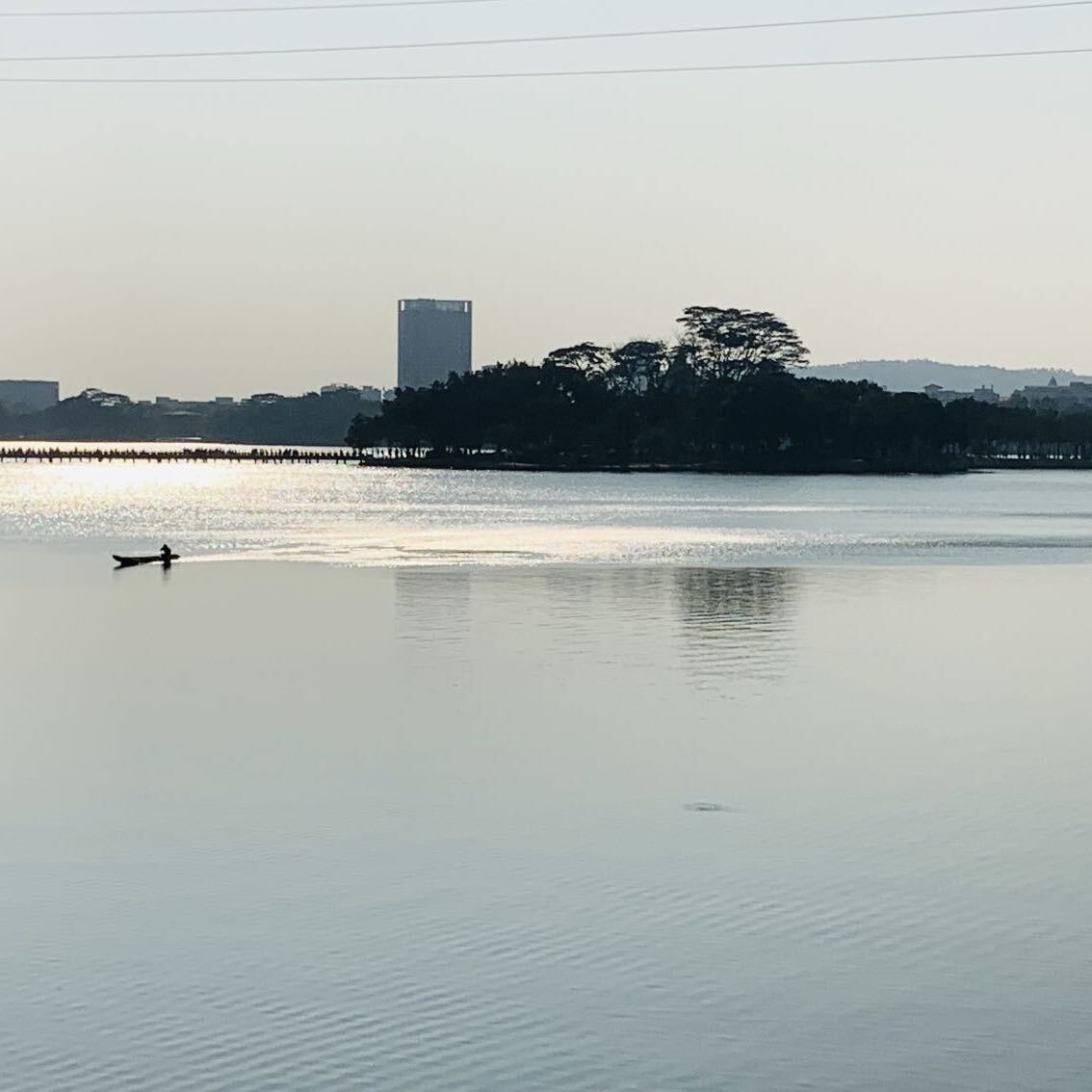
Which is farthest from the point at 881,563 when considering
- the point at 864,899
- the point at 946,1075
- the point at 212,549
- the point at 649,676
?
the point at 946,1075

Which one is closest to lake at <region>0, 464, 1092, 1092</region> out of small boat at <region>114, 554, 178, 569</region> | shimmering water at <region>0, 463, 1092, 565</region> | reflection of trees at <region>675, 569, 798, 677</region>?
reflection of trees at <region>675, 569, 798, 677</region>

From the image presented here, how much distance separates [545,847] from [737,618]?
805 inches

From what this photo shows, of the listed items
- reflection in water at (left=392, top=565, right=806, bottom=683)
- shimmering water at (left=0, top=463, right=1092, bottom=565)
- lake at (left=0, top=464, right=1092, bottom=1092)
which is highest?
lake at (left=0, top=464, right=1092, bottom=1092)

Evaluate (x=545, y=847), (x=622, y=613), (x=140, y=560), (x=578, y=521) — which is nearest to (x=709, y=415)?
(x=578, y=521)

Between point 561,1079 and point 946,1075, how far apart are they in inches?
74.0

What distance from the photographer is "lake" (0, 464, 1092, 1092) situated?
10.2m

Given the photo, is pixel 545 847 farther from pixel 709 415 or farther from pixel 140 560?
pixel 709 415

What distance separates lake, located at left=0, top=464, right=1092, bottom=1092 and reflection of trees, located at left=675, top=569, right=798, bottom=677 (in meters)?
0.22

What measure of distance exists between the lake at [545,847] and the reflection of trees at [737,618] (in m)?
0.22

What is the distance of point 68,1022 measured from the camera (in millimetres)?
10375

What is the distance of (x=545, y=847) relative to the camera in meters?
14.9

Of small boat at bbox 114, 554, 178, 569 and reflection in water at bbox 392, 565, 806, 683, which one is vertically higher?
reflection in water at bbox 392, 565, 806, 683

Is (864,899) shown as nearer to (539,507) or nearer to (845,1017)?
(845,1017)

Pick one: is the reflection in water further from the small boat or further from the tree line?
the tree line
